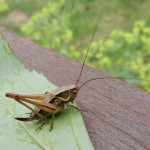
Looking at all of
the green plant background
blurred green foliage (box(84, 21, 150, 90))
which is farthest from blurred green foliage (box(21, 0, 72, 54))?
blurred green foliage (box(84, 21, 150, 90))

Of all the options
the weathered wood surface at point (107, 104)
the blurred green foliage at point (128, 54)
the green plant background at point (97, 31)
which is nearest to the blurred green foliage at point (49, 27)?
the green plant background at point (97, 31)

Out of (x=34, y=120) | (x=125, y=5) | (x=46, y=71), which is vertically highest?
(x=125, y=5)

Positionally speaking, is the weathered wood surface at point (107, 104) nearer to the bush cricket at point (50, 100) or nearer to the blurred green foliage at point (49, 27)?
the bush cricket at point (50, 100)

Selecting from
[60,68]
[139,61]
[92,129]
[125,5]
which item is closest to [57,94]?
Result: [60,68]

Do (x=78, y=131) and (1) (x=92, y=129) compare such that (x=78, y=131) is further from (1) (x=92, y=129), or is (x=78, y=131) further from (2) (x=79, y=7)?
(2) (x=79, y=7)

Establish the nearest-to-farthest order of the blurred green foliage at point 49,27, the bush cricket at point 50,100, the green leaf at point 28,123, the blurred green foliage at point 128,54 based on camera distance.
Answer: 1. the green leaf at point 28,123
2. the bush cricket at point 50,100
3. the blurred green foliage at point 128,54
4. the blurred green foliage at point 49,27

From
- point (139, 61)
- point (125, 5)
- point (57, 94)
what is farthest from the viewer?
point (125, 5)
